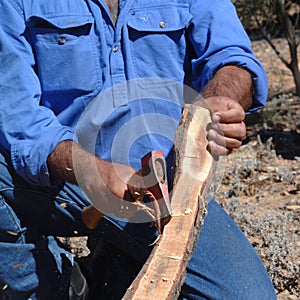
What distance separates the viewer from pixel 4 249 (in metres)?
2.80

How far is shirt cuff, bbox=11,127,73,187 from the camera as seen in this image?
2.61 meters

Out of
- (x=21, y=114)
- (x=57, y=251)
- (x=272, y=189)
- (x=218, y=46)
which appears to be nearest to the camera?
(x=21, y=114)

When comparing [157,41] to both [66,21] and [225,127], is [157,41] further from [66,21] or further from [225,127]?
[225,127]

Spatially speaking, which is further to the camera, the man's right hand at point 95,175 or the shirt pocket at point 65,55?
the shirt pocket at point 65,55

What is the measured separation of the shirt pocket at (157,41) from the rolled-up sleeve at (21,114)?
406mm

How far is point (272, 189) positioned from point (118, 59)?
1.72m

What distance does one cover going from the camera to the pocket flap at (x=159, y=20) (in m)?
2.93

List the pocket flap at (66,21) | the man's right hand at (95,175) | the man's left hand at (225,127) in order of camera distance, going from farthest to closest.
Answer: the pocket flap at (66,21), the man's left hand at (225,127), the man's right hand at (95,175)

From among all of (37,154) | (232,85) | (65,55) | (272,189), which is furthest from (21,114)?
(272,189)

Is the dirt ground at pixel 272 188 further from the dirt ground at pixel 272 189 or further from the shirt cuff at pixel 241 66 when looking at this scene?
the shirt cuff at pixel 241 66

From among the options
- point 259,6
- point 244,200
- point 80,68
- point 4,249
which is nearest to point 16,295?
point 4,249

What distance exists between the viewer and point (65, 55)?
2.86 m

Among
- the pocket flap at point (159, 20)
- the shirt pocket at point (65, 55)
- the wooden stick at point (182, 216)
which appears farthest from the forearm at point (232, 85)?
the shirt pocket at point (65, 55)

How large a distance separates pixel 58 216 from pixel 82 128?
341 mm
